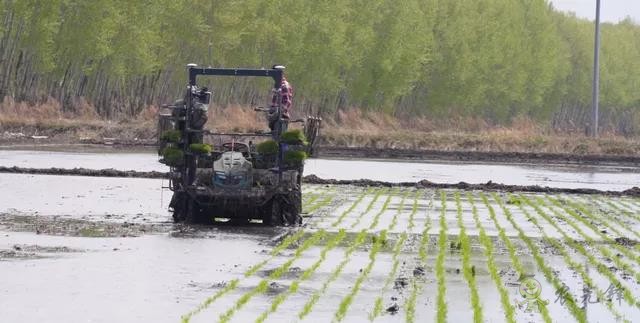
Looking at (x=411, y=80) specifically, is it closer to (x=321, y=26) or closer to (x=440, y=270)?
(x=321, y=26)

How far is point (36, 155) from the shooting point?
48.4m

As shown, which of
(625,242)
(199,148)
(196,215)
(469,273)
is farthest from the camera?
(196,215)

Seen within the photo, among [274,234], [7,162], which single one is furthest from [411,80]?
[274,234]

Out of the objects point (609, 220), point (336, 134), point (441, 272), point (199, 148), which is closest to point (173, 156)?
point (199, 148)

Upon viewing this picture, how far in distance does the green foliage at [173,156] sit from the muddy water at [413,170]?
17.0 m

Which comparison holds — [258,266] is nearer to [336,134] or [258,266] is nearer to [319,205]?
[319,205]

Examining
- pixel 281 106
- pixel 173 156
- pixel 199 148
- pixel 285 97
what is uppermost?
pixel 285 97

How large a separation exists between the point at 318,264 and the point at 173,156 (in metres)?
5.91

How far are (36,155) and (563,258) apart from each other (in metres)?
29.9

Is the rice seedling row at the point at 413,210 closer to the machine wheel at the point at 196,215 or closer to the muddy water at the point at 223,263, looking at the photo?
the muddy water at the point at 223,263

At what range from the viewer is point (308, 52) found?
90.2 metres

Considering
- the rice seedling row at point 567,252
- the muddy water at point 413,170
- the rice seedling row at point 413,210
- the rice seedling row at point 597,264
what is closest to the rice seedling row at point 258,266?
the rice seedling row at point 413,210

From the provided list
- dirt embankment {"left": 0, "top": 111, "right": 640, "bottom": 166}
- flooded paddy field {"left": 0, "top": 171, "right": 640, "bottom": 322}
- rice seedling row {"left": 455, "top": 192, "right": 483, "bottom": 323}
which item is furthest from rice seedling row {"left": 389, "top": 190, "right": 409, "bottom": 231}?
dirt embankment {"left": 0, "top": 111, "right": 640, "bottom": 166}

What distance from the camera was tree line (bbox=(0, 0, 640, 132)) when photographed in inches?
3069
